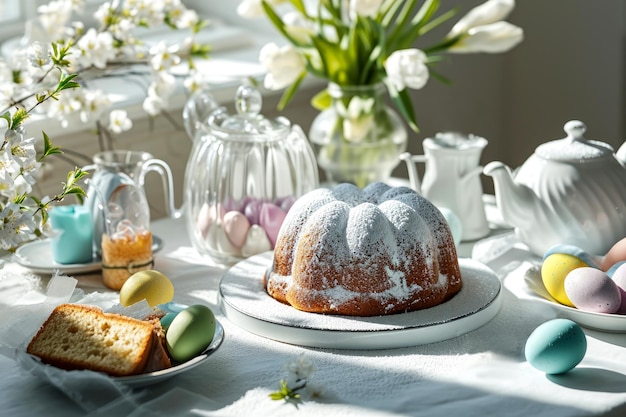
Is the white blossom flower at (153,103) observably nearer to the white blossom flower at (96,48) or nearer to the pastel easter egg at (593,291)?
the white blossom flower at (96,48)

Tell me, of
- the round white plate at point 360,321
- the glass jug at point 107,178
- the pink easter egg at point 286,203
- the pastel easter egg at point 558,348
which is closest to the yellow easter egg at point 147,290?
A: the round white plate at point 360,321

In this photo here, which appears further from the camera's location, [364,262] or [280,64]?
[280,64]

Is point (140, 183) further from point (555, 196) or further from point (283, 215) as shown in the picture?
point (555, 196)

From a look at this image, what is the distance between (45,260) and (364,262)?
55cm

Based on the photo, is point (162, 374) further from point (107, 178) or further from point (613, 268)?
point (613, 268)

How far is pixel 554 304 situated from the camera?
4.13ft

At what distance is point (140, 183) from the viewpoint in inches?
59.9

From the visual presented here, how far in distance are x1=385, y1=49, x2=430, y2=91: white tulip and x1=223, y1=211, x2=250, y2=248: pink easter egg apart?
385 mm

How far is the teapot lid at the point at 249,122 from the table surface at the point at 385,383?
1.22ft

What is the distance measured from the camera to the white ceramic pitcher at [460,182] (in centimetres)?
158

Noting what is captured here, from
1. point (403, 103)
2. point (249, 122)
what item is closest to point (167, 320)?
point (249, 122)

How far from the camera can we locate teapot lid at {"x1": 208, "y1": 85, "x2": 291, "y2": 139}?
1526 millimetres

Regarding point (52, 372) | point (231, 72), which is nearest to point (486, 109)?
point (231, 72)

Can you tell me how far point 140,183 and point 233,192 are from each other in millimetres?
146
